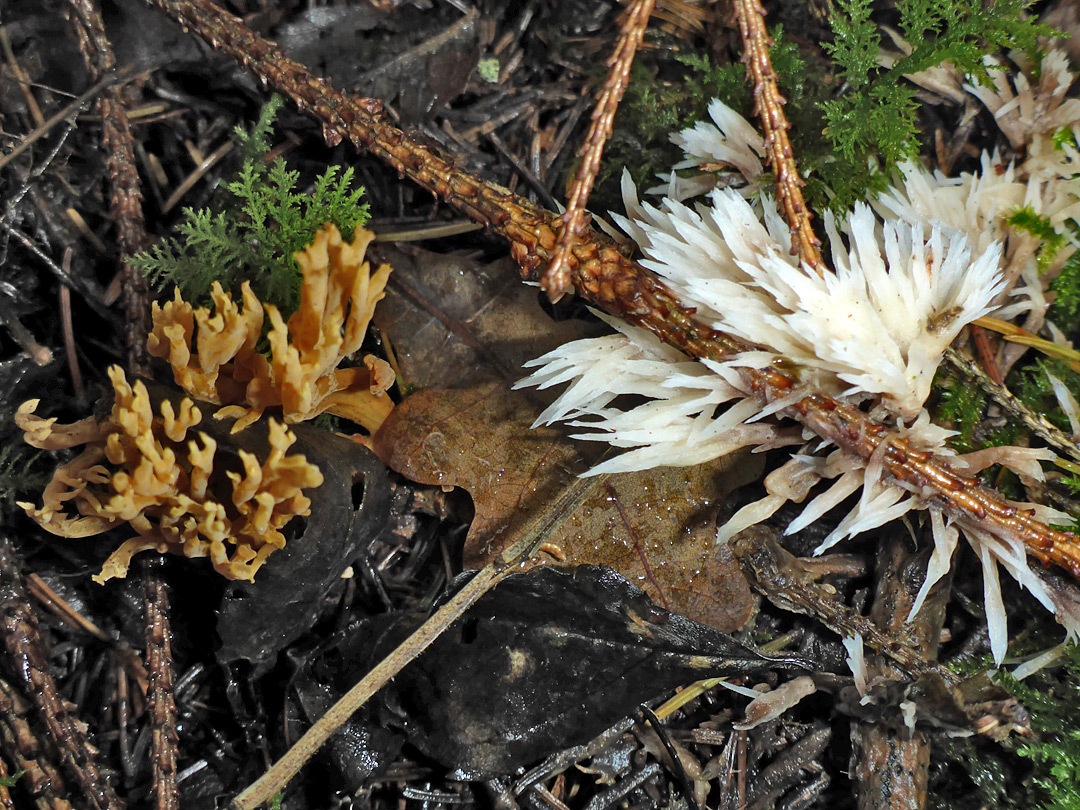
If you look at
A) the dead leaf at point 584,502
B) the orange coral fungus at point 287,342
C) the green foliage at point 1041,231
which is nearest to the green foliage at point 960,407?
the green foliage at point 1041,231

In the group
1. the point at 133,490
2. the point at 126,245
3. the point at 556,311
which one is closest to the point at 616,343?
the point at 556,311

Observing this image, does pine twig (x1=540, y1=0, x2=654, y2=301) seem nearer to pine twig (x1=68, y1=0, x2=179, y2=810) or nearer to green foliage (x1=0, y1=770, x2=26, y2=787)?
pine twig (x1=68, y1=0, x2=179, y2=810)

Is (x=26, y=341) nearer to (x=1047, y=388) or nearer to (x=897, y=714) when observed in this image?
(x=897, y=714)

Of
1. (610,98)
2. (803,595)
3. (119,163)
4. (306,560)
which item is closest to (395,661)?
(306,560)

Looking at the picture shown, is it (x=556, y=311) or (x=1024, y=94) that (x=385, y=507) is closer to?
(x=556, y=311)

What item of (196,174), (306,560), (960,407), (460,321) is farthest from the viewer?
(196,174)

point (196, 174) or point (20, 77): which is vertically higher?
point (20, 77)

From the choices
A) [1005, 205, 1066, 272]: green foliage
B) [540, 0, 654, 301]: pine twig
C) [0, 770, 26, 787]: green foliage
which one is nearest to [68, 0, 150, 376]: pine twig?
[0, 770, 26, 787]: green foliage
